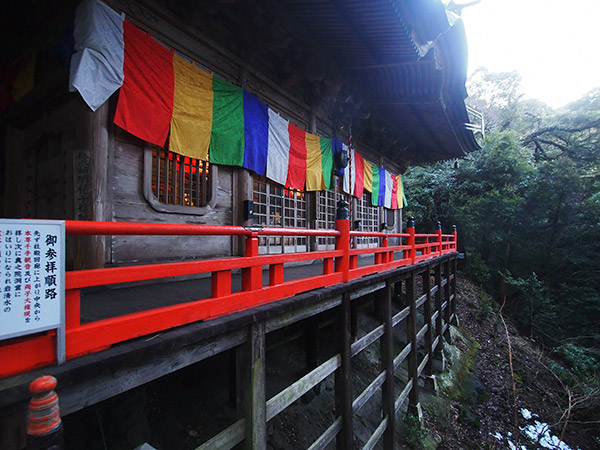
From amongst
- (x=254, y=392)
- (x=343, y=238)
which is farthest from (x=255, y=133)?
(x=254, y=392)

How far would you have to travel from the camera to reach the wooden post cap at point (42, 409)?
3.59ft

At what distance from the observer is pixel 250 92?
531 centimetres

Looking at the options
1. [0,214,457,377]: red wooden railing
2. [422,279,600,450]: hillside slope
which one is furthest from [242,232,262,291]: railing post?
[422,279,600,450]: hillside slope

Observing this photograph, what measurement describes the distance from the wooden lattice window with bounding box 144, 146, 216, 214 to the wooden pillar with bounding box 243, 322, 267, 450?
8.08ft

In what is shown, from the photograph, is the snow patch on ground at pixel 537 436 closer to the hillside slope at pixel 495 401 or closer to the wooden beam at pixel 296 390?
the hillside slope at pixel 495 401

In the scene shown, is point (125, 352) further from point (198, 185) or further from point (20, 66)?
point (20, 66)

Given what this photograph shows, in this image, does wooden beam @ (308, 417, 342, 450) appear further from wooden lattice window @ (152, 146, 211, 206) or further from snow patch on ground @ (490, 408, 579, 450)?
snow patch on ground @ (490, 408, 579, 450)

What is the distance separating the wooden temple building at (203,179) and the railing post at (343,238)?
0.09 ft

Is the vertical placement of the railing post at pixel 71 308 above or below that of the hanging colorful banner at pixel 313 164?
below

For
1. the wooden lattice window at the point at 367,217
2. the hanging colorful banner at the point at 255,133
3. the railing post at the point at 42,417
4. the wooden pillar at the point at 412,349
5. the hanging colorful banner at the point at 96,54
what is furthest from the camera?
the wooden lattice window at the point at 367,217

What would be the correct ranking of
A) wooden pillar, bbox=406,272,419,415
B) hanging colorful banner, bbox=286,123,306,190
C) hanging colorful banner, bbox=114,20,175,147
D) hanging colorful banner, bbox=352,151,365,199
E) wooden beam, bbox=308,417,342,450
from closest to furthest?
wooden beam, bbox=308,417,342,450 < hanging colorful banner, bbox=114,20,175,147 < hanging colorful banner, bbox=286,123,306,190 < wooden pillar, bbox=406,272,419,415 < hanging colorful banner, bbox=352,151,365,199

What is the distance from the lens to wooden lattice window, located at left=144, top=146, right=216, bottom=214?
157 inches

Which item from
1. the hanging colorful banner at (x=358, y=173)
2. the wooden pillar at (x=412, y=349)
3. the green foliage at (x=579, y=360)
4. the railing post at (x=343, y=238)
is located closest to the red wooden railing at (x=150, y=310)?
the railing post at (x=343, y=238)

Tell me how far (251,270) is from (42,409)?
1.53m
